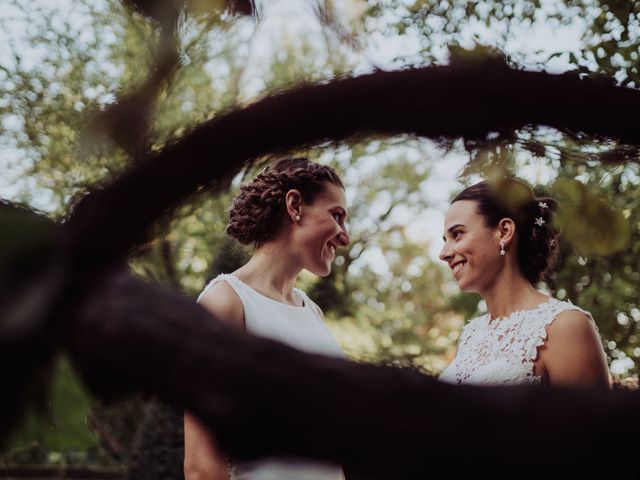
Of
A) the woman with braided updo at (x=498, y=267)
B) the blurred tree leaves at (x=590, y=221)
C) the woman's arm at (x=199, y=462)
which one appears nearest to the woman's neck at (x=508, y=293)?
the woman with braided updo at (x=498, y=267)

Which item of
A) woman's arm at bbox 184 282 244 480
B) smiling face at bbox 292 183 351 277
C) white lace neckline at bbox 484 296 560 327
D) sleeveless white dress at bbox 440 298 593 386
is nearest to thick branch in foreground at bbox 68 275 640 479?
woman's arm at bbox 184 282 244 480

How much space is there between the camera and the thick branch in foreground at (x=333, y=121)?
610 millimetres

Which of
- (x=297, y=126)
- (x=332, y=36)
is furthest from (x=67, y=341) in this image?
(x=332, y=36)

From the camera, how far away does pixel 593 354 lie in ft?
9.38

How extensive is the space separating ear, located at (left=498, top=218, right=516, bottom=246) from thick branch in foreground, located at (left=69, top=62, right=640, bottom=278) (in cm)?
280

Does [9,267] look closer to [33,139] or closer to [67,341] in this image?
[67,341]

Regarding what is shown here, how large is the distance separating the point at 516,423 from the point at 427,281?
759 inches

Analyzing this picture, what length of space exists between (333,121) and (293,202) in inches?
99.8

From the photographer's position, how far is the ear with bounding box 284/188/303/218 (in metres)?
3.21

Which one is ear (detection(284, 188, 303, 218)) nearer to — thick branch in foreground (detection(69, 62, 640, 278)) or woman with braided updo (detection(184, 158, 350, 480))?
woman with braided updo (detection(184, 158, 350, 480))

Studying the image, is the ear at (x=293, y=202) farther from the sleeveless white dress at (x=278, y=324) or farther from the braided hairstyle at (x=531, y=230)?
the braided hairstyle at (x=531, y=230)

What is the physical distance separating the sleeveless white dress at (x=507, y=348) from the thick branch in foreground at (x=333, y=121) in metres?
2.20

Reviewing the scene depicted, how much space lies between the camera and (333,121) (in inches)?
27.0

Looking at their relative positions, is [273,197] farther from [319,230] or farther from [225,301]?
[225,301]
